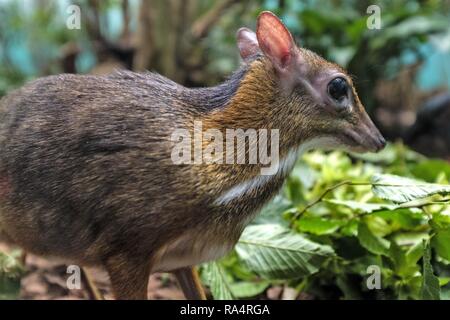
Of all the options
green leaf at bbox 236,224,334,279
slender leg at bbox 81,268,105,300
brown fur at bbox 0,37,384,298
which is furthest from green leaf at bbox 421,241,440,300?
slender leg at bbox 81,268,105,300

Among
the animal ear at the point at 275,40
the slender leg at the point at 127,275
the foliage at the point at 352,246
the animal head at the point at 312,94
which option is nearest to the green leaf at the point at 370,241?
the foliage at the point at 352,246

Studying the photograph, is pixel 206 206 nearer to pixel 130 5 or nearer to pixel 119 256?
pixel 119 256

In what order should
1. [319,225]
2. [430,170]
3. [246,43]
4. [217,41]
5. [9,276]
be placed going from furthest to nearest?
1. [217,41]
2. [430,170]
3. [319,225]
4. [9,276]
5. [246,43]

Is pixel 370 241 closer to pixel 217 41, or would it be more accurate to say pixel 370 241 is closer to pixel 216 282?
pixel 216 282

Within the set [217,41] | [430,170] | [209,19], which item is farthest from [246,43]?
[209,19]

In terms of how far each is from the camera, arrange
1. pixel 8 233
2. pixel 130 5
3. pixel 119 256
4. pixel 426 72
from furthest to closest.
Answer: pixel 426 72 → pixel 130 5 → pixel 8 233 → pixel 119 256

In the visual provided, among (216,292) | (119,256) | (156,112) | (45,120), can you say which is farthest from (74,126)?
(216,292)
